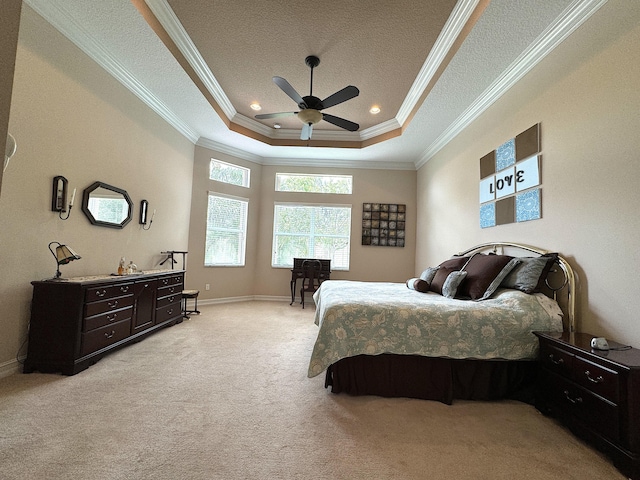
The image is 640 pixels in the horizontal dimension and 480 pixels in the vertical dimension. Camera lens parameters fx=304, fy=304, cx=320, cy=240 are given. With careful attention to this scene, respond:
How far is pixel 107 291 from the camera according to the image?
2.89 meters

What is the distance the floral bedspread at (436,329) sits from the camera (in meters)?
2.20

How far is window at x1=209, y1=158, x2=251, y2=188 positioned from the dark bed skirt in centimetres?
467

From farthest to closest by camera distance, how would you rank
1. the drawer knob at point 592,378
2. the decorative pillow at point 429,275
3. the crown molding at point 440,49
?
the decorative pillow at point 429,275 → the crown molding at point 440,49 → the drawer knob at point 592,378

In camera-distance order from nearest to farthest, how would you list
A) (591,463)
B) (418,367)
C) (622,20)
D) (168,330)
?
(591,463), (622,20), (418,367), (168,330)

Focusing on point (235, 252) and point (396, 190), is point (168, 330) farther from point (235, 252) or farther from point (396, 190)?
point (396, 190)

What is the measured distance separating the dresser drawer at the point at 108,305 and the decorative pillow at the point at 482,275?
336 cm

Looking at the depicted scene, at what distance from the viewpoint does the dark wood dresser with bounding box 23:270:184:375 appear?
251cm

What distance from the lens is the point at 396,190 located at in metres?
6.38

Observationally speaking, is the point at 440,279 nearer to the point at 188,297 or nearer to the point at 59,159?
the point at 188,297

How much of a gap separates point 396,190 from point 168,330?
4.86 metres

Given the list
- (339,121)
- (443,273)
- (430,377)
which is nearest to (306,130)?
(339,121)

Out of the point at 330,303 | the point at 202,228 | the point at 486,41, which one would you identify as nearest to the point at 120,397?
the point at 330,303

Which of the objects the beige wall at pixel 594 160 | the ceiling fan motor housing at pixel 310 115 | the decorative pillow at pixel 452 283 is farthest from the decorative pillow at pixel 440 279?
the ceiling fan motor housing at pixel 310 115

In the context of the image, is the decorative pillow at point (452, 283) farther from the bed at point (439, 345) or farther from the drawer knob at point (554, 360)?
the drawer knob at point (554, 360)
